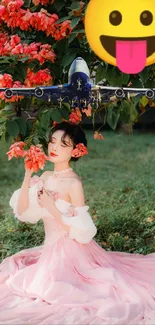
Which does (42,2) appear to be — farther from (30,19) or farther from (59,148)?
(59,148)

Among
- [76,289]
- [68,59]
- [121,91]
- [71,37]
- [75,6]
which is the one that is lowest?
[76,289]

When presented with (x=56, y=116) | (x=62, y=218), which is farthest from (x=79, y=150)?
(x=62, y=218)

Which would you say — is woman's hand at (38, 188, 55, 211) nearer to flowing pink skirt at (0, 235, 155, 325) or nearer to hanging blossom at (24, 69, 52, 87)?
flowing pink skirt at (0, 235, 155, 325)

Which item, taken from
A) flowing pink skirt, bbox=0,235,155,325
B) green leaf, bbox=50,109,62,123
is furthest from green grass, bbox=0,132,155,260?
green leaf, bbox=50,109,62,123

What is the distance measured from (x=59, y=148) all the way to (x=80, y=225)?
0.41m

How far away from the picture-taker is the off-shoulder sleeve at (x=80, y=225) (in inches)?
133

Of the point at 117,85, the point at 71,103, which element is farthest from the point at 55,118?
the point at 117,85

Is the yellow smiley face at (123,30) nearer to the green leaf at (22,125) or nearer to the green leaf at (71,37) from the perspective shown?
the green leaf at (71,37)

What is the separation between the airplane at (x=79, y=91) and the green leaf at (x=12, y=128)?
0.22 m

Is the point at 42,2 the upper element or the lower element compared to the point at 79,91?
upper

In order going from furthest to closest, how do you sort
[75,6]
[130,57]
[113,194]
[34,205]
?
1. [113,194]
2. [34,205]
3. [75,6]
4. [130,57]

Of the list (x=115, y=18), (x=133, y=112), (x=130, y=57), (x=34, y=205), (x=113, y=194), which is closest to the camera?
(x=115, y=18)

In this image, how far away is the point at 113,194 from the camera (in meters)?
6.23

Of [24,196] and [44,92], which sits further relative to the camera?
[24,196]
